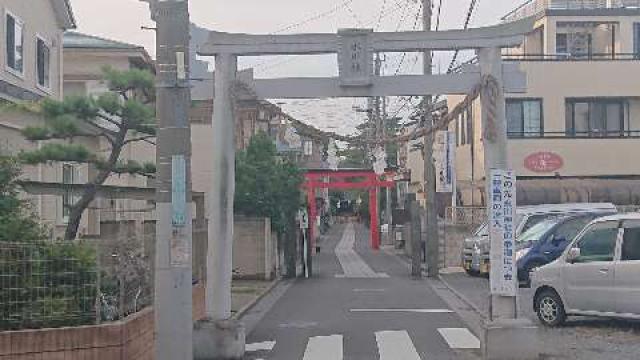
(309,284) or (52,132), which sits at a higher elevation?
(52,132)

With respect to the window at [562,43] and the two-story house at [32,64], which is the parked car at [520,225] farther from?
the window at [562,43]

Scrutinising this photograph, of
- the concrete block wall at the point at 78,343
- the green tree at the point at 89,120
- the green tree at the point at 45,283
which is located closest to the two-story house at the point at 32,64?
the green tree at the point at 89,120

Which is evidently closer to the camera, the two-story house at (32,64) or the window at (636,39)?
the two-story house at (32,64)

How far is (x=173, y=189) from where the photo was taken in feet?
33.3

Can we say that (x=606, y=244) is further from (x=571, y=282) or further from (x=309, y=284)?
(x=309, y=284)

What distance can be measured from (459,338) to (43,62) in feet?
49.5

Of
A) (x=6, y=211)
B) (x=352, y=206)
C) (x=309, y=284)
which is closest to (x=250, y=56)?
(x=6, y=211)

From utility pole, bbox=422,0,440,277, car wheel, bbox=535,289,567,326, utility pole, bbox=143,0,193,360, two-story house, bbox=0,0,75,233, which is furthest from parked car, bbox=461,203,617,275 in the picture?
utility pole, bbox=143,0,193,360

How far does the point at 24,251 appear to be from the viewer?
1095cm

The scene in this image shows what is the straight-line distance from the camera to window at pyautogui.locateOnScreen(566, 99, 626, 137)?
135 feet

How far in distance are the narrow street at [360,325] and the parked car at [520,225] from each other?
1.82 metres

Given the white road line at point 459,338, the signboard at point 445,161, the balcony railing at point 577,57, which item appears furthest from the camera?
the balcony railing at point 577,57

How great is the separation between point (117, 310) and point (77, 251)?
864 millimetres

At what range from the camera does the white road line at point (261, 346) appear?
46.9 feet
